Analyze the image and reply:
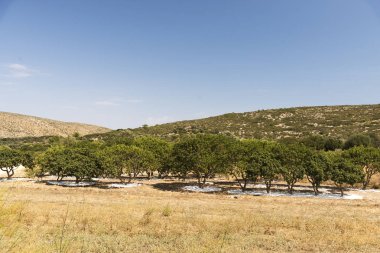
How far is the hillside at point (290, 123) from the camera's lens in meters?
107

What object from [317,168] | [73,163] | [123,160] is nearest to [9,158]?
[73,163]

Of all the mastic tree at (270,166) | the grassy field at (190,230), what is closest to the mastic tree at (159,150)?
the mastic tree at (270,166)

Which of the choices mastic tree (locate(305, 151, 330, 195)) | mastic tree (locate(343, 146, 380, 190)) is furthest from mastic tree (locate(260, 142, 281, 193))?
mastic tree (locate(343, 146, 380, 190))

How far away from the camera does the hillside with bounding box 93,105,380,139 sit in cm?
10675

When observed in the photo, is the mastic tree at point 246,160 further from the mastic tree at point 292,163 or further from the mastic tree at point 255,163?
the mastic tree at point 292,163

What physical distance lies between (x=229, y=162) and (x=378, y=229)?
2602 centimetres

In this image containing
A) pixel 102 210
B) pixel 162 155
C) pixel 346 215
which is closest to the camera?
pixel 102 210

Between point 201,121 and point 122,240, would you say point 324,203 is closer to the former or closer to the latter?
point 122,240

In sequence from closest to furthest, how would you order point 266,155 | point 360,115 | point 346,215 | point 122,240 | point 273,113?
point 122,240 < point 346,215 < point 266,155 < point 360,115 < point 273,113

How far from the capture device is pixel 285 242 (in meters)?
18.5

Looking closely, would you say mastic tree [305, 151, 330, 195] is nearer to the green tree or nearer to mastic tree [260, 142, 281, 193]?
mastic tree [260, 142, 281, 193]

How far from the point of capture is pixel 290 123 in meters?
124

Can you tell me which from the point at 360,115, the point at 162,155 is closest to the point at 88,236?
the point at 162,155

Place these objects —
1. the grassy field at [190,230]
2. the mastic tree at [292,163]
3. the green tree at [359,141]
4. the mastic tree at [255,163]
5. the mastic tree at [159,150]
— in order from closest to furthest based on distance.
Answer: the grassy field at [190,230]
the mastic tree at [292,163]
the mastic tree at [255,163]
the mastic tree at [159,150]
the green tree at [359,141]
